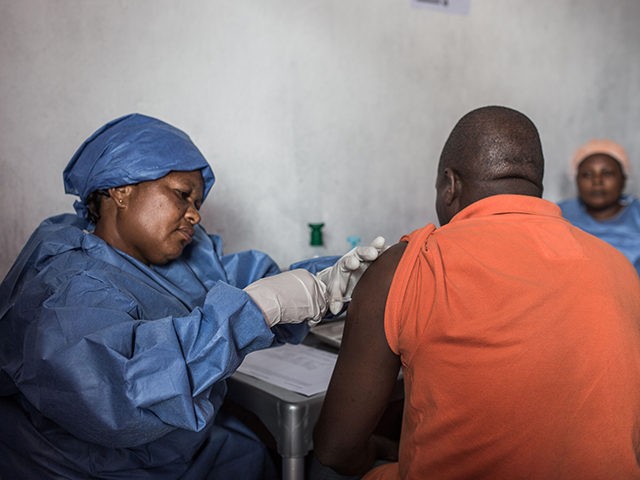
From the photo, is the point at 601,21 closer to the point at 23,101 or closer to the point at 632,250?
the point at 632,250

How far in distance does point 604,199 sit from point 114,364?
2483mm

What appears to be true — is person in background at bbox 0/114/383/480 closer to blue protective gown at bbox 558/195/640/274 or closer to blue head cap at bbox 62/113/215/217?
blue head cap at bbox 62/113/215/217

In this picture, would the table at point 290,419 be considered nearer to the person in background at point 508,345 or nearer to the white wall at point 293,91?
the person in background at point 508,345

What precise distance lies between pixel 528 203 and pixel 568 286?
181 millimetres

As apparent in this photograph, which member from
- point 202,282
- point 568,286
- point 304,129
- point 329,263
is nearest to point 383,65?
point 304,129

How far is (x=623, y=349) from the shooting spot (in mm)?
955

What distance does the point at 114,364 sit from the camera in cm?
96

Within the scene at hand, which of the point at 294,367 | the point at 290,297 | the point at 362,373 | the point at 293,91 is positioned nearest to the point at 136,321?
the point at 290,297

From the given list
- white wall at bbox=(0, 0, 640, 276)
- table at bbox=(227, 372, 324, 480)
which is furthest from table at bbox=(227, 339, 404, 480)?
white wall at bbox=(0, 0, 640, 276)

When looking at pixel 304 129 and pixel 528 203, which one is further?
pixel 304 129

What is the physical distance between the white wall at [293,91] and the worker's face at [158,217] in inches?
21.7

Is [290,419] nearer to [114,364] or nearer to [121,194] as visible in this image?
[114,364]

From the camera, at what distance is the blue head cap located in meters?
1.29

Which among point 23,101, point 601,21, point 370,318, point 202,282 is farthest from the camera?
point 601,21
